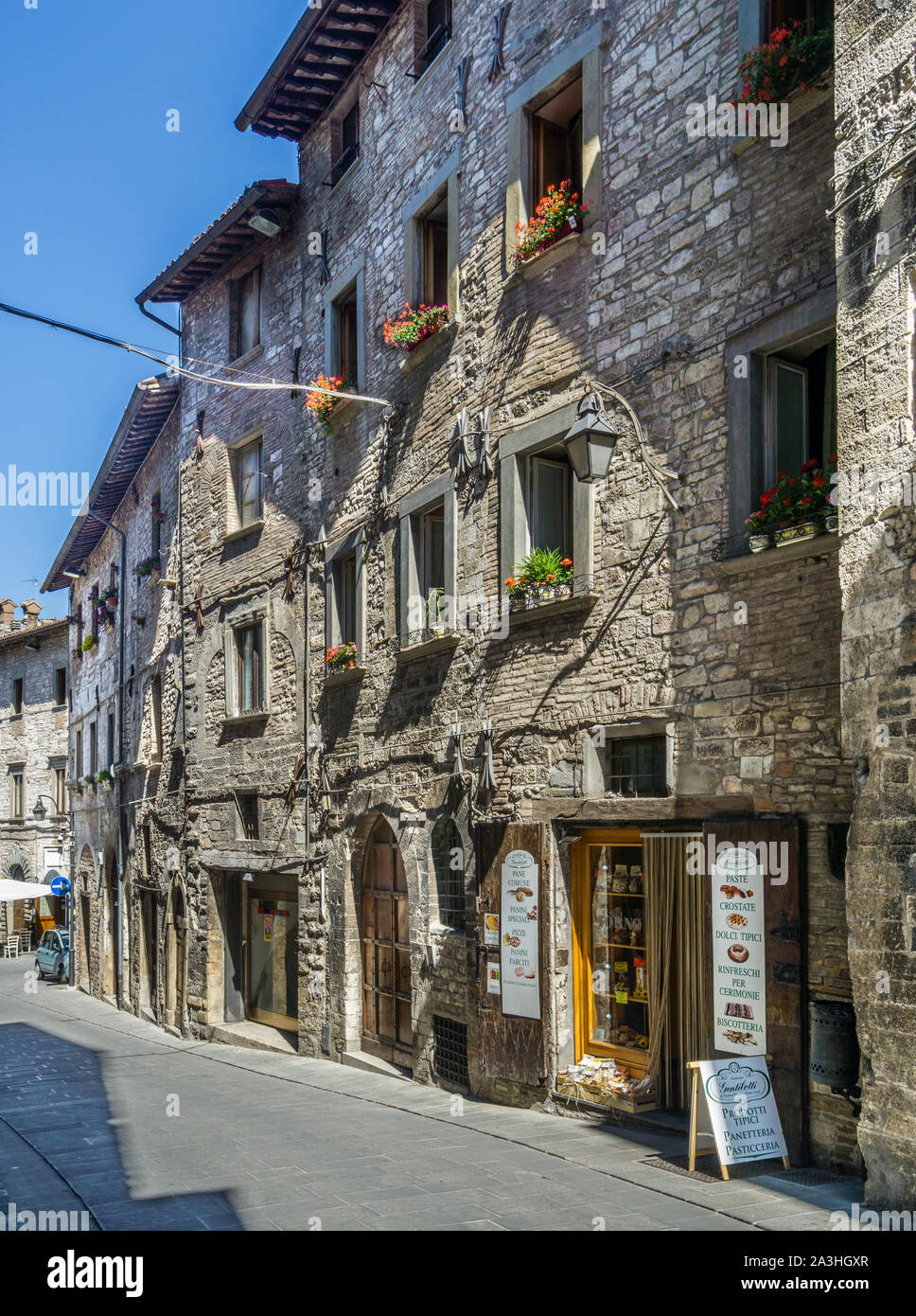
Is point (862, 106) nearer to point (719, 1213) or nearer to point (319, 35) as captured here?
point (719, 1213)

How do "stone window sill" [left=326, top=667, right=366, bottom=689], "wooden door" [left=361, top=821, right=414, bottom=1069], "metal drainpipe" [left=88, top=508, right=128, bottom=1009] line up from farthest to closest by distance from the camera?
"metal drainpipe" [left=88, top=508, right=128, bottom=1009], "stone window sill" [left=326, top=667, right=366, bottom=689], "wooden door" [left=361, top=821, right=414, bottom=1069]

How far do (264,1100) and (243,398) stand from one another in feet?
35.2

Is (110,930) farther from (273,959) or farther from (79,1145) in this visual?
(79,1145)

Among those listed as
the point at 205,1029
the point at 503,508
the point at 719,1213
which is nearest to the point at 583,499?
the point at 503,508

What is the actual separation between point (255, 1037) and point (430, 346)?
373 inches

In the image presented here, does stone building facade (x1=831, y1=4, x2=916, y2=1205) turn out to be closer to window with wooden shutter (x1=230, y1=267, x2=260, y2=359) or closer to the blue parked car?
window with wooden shutter (x1=230, y1=267, x2=260, y2=359)

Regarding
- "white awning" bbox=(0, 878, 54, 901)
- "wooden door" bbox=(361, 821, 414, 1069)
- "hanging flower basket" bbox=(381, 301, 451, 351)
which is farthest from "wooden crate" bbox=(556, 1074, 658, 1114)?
"white awning" bbox=(0, 878, 54, 901)

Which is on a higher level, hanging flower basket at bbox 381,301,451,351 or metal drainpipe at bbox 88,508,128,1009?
hanging flower basket at bbox 381,301,451,351

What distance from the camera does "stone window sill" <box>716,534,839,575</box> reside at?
774cm

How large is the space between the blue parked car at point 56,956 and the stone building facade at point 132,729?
658 mm

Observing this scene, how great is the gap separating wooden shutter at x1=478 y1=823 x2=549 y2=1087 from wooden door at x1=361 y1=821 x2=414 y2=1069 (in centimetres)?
225

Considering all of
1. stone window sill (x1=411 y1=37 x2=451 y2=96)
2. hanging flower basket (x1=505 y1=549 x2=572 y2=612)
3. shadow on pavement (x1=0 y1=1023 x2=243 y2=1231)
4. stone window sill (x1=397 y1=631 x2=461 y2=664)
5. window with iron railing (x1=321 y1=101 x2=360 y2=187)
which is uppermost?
window with iron railing (x1=321 y1=101 x2=360 y2=187)

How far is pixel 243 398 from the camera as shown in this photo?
62.1ft

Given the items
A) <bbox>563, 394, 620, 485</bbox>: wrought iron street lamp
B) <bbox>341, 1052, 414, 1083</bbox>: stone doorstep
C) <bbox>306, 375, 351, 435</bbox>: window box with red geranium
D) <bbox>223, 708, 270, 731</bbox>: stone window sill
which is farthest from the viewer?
<bbox>223, 708, 270, 731</bbox>: stone window sill
